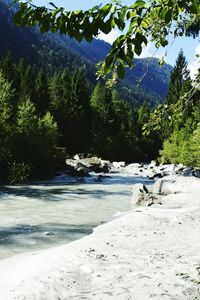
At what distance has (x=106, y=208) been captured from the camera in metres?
22.7

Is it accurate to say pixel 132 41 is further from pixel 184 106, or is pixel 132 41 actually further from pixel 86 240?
pixel 86 240

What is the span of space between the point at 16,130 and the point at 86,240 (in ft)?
91.7

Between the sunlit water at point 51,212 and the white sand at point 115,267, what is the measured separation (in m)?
1.77

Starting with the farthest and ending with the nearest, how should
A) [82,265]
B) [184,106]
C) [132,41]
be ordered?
[82,265], [184,106], [132,41]

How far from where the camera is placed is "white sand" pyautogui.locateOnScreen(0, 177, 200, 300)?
7785 mm

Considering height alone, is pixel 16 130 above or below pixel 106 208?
above

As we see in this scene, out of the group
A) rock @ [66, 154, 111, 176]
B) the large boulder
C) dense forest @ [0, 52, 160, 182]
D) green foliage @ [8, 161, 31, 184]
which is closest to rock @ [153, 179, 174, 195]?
the large boulder

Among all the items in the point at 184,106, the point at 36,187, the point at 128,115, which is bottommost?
the point at 36,187

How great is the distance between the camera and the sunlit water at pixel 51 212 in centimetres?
1425

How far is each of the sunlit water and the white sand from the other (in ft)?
5.81

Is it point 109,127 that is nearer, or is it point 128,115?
point 109,127

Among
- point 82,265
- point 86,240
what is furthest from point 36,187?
point 82,265

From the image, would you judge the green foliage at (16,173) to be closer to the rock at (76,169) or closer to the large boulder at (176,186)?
the rock at (76,169)

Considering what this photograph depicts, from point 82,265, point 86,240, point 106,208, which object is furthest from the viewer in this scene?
point 106,208
